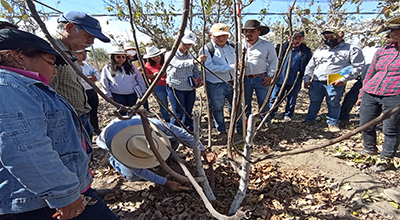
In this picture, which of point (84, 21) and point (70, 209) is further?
point (84, 21)

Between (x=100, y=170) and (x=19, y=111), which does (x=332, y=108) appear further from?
(x=19, y=111)

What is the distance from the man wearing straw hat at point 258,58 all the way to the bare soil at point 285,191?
4.23 ft

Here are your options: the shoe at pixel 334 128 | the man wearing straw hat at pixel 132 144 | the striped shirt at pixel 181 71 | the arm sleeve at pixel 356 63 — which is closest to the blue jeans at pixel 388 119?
the arm sleeve at pixel 356 63

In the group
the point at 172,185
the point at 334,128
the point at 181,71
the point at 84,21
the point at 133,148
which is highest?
the point at 84,21

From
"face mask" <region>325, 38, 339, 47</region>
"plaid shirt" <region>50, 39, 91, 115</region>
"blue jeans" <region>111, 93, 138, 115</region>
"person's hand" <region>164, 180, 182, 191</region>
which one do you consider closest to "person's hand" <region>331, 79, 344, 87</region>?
"face mask" <region>325, 38, 339, 47</region>

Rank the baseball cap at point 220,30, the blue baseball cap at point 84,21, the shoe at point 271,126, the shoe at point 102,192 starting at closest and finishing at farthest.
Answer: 1. the blue baseball cap at point 84,21
2. the shoe at point 102,192
3. the baseball cap at point 220,30
4. the shoe at point 271,126

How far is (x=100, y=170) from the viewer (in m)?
2.99

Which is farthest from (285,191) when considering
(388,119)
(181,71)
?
(181,71)

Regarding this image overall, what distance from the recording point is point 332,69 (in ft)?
12.4

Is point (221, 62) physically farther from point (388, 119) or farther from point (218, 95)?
point (388, 119)

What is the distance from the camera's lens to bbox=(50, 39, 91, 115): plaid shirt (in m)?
1.99

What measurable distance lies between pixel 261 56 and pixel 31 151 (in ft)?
11.2

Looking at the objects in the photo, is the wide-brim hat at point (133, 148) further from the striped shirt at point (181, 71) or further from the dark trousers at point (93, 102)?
the dark trousers at point (93, 102)

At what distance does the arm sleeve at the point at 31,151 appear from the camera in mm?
917
